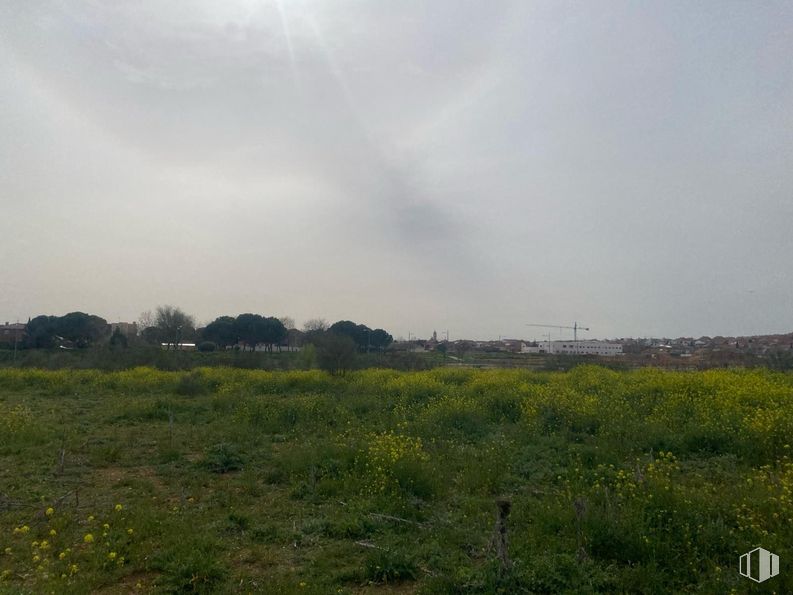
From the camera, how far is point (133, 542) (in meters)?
4.42

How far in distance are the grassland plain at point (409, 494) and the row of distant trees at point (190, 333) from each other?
21.7 m

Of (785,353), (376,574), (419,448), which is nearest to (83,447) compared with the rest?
(419,448)

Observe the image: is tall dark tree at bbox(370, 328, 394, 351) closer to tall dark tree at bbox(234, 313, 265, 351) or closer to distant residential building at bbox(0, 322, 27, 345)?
tall dark tree at bbox(234, 313, 265, 351)

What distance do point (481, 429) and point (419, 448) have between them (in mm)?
2332

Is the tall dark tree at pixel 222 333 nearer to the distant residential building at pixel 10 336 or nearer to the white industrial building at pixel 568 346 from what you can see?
the distant residential building at pixel 10 336

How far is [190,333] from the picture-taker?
3925 cm

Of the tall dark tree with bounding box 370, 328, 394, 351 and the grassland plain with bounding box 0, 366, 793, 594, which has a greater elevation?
the tall dark tree with bounding box 370, 328, 394, 351

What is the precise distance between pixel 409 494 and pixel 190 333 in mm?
37347

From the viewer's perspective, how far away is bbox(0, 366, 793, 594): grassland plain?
12.5ft

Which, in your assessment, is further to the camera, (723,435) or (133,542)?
(723,435)

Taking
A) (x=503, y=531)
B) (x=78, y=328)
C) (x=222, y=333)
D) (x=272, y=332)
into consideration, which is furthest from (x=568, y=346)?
(x=503, y=531)

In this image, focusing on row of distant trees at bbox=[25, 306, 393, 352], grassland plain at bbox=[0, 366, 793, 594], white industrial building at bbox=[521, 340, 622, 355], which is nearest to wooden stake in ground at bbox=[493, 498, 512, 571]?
grassland plain at bbox=[0, 366, 793, 594]

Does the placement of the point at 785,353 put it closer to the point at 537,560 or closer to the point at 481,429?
the point at 481,429

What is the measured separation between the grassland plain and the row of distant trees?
21.7 metres
